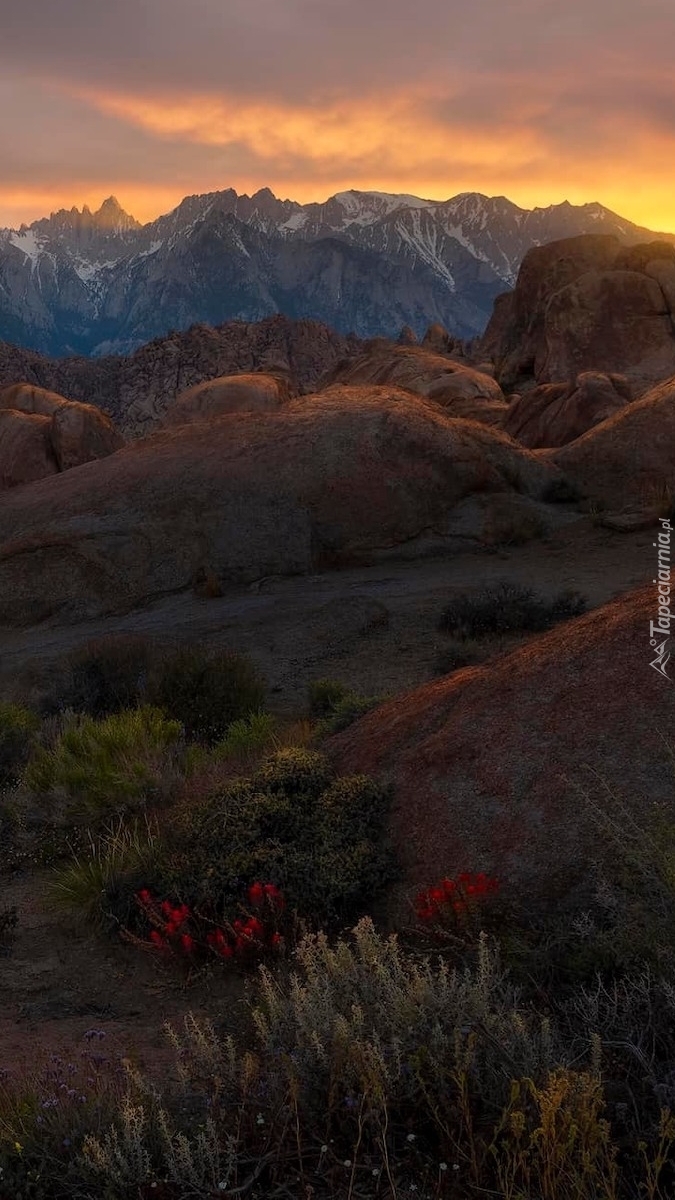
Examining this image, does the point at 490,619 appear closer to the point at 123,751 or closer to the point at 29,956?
the point at 123,751

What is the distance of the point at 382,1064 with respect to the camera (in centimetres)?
309

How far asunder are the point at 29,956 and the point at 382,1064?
141 inches

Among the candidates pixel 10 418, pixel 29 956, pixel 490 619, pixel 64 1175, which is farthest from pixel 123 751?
pixel 10 418

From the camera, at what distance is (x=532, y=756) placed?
5.70m

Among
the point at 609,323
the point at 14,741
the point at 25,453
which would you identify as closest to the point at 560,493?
the point at 14,741

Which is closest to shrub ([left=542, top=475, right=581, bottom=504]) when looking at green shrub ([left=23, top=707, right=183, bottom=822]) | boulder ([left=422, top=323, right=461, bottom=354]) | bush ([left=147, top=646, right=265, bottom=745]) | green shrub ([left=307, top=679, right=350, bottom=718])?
green shrub ([left=307, top=679, right=350, bottom=718])

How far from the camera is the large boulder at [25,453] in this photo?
2842cm

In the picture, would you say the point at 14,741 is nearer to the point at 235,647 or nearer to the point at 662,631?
the point at 235,647

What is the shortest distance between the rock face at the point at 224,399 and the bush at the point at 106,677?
20079 mm

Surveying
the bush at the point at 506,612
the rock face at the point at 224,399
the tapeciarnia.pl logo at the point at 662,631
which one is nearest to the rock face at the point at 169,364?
the rock face at the point at 224,399

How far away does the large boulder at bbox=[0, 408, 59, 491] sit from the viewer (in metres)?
28.4

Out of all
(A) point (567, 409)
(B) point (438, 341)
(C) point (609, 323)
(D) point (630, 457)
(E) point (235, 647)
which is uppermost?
(B) point (438, 341)

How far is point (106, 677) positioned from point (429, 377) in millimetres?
29844

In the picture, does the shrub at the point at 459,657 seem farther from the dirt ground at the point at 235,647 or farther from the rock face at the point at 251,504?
the rock face at the point at 251,504
